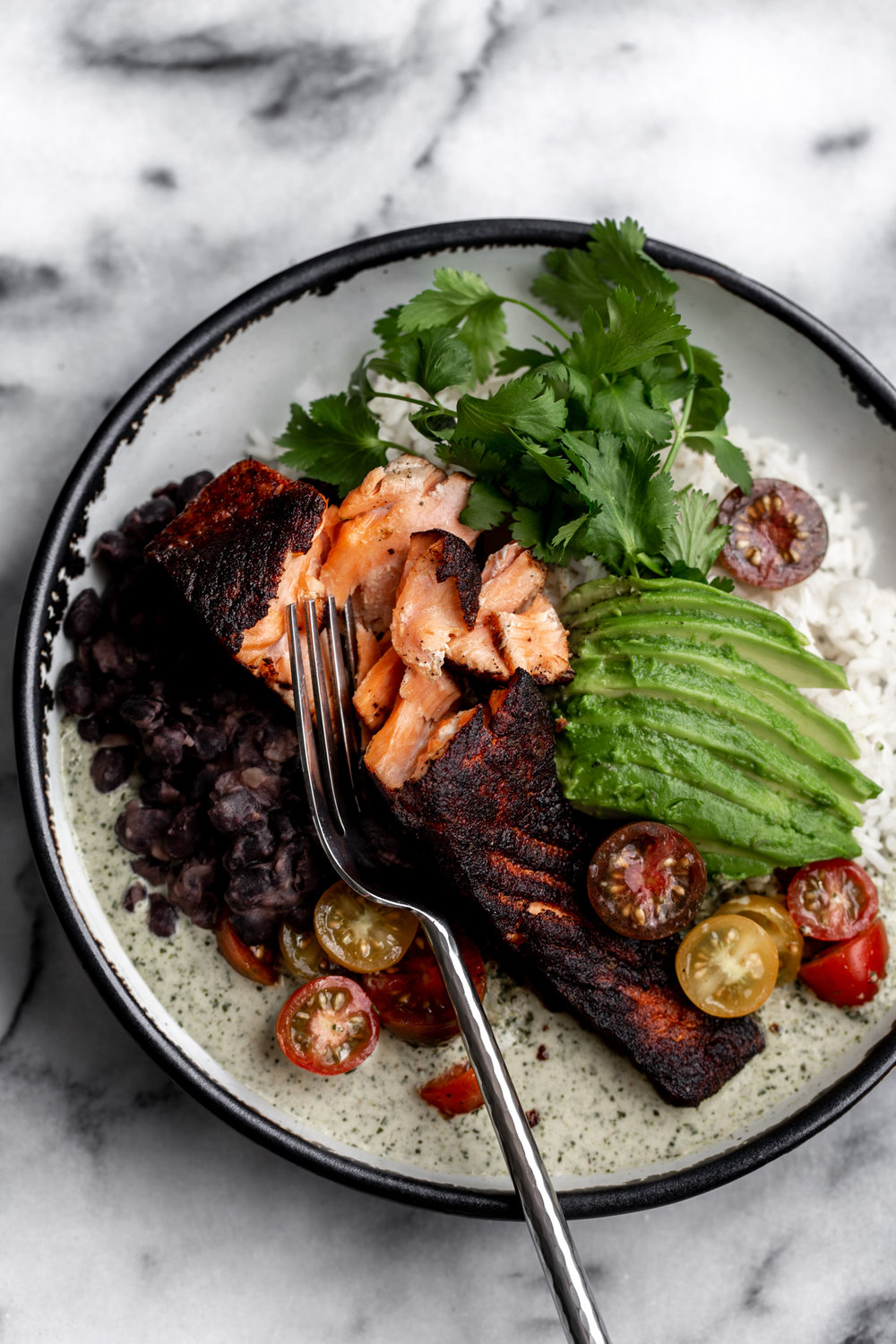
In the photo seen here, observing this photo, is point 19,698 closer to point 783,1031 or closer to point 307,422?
point 307,422

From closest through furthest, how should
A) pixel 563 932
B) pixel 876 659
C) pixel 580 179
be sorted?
1. pixel 563 932
2. pixel 876 659
3. pixel 580 179

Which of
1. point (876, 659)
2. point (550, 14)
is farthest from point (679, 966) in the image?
point (550, 14)

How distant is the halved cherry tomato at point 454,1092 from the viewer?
316 centimetres

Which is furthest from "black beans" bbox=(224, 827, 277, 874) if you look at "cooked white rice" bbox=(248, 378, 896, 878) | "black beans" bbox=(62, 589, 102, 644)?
"cooked white rice" bbox=(248, 378, 896, 878)

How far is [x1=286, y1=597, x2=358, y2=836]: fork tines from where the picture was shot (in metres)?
3.04

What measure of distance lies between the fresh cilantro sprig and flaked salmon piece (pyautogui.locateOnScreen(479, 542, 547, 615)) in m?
0.05

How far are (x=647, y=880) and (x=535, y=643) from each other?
2.46ft

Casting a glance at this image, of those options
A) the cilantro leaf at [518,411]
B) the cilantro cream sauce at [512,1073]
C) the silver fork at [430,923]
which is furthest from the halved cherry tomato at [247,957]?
the cilantro leaf at [518,411]

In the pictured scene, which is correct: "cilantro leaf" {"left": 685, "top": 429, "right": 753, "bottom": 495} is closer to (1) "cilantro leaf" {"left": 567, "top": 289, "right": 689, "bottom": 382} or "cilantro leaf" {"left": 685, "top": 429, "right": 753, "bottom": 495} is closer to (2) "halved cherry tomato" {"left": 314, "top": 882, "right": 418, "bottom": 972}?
(1) "cilantro leaf" {"left": 567, "top": 289, "right": 689, "bottom": 382}

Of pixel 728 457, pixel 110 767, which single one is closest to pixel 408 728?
pixel 110 767

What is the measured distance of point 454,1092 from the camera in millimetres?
3168

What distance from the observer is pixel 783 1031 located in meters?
3.32

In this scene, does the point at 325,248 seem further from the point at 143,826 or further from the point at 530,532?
the point at 143,826

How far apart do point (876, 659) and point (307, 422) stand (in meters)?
2.02
